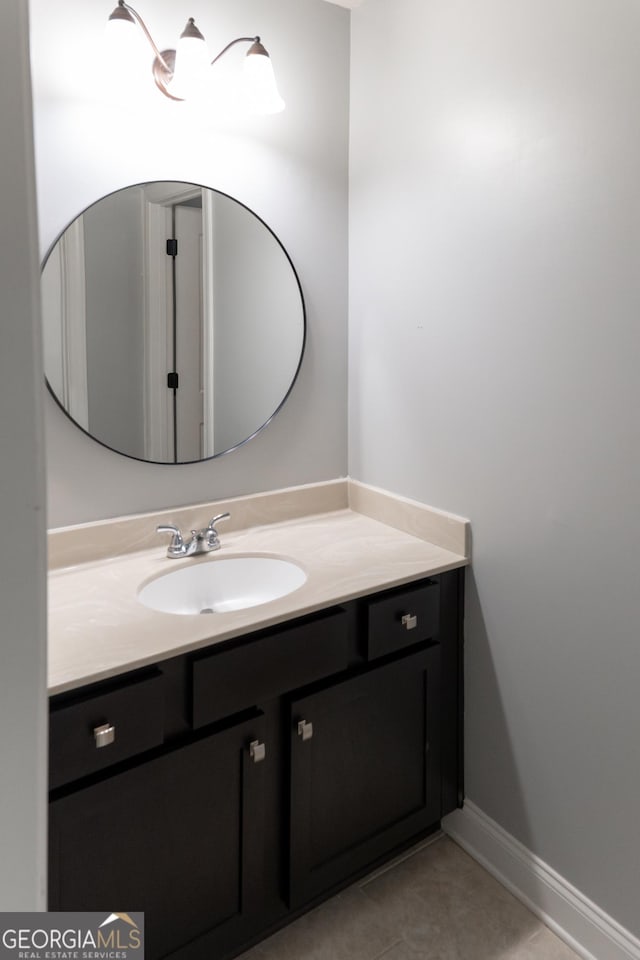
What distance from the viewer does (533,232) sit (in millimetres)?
1456

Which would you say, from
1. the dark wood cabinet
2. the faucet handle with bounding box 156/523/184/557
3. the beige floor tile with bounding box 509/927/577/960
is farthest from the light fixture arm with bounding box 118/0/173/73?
the beige floor tile with bounding box 509/927/577/960

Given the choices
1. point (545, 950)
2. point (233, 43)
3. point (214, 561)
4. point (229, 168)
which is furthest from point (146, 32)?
point (545, 950)

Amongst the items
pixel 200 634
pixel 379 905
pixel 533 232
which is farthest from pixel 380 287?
pixel 379 905

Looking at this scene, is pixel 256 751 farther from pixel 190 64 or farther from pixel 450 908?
pixel 190 64

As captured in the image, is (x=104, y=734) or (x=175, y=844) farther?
(x=175, y=844)

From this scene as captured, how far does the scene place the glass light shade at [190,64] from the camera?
1537mm

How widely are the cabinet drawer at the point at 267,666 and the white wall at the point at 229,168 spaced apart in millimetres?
609

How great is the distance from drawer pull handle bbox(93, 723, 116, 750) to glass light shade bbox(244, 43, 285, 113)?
1.51 meters

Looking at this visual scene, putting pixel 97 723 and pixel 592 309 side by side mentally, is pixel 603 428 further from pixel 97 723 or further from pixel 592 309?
pixel 97 723

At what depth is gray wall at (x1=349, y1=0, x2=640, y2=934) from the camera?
133 centimetres

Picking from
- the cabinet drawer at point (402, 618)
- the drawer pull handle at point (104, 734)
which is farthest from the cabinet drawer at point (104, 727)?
the cabinet drawer at point (402, 618)

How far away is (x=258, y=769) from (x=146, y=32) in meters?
1.68

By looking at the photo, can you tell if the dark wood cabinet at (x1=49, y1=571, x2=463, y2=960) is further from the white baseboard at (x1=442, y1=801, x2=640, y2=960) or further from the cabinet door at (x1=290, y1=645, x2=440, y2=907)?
the white baseboard at (x1=442, y1=801, x2=640, y2=960)

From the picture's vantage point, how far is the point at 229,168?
1773 millimetres
